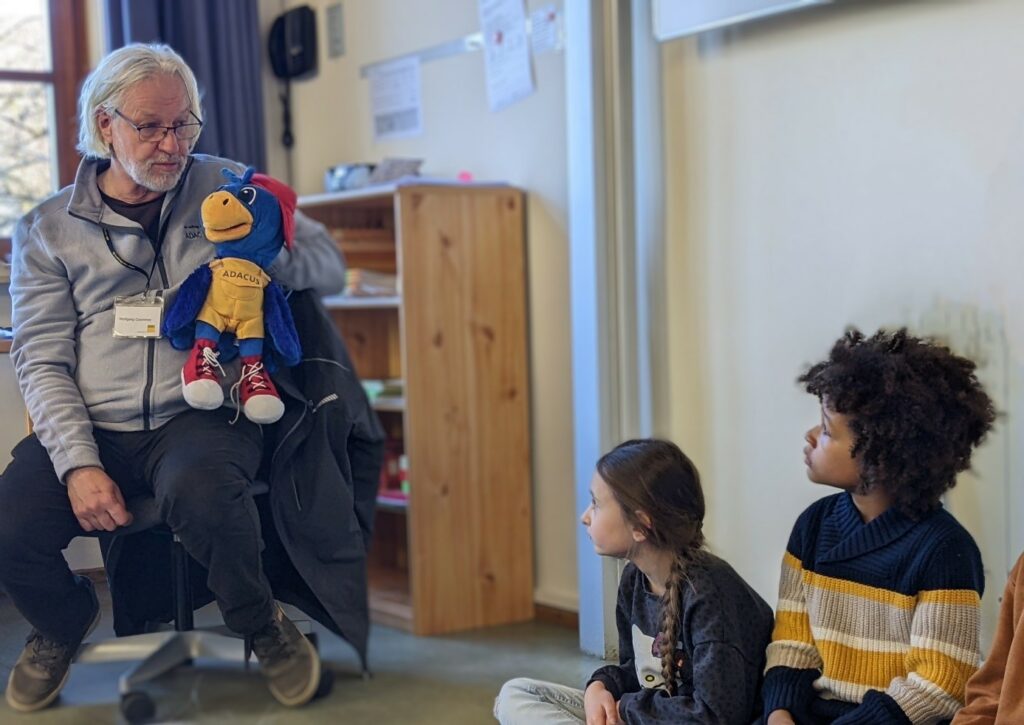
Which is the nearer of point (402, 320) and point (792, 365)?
point (792, 365)

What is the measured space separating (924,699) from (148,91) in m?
1.22

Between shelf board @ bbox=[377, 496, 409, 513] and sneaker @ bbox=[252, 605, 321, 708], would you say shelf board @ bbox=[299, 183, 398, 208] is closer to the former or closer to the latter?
shelf board @ bbox=[377, 496, 409, 513]

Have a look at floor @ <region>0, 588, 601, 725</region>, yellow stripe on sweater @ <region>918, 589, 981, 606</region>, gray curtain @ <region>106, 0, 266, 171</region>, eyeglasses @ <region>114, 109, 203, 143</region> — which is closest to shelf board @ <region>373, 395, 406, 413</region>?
floor @ <region>0, 588, 601, 725</region>

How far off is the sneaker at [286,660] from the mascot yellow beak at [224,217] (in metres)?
0.50

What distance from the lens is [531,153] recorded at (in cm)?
282

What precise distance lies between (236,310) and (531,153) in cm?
128

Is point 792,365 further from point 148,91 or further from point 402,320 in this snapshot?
point 148,91

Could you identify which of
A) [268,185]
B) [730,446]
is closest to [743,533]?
[730,446]

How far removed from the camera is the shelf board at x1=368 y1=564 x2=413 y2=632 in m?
2.79

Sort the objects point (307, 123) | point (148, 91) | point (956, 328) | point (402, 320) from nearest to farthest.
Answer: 1. point (148, 91)
2. point (956, 328)
3. point (402, 320)
4. point (307, 123)

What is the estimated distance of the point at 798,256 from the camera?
2174 millimetres

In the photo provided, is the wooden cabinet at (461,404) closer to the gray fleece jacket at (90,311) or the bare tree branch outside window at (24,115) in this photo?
the bare tree branch outside window at (24,115)

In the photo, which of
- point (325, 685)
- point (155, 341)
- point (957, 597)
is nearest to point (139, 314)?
point (155, 341)

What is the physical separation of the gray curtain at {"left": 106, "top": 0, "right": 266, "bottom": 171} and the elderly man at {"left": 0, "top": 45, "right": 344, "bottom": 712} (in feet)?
4.47
